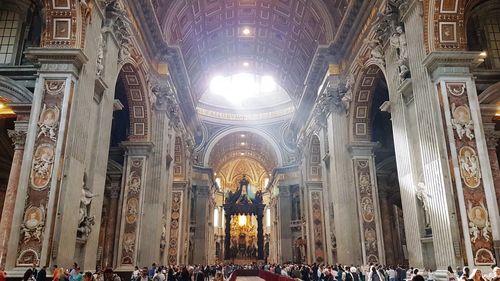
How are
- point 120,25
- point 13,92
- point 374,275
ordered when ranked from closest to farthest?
1. point 13,92
2. point 120,25
3. point 374,275

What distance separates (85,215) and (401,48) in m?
7.86

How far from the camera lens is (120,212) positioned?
11984 mm

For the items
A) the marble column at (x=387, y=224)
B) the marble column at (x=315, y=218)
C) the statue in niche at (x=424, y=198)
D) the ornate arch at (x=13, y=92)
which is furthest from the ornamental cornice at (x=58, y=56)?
the marble column at (x=315, y=218)

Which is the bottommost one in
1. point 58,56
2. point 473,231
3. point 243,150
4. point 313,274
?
point 313,274

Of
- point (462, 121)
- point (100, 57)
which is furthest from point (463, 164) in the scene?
point (100, 57)

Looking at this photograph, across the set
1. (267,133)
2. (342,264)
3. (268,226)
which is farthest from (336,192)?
(268,226)

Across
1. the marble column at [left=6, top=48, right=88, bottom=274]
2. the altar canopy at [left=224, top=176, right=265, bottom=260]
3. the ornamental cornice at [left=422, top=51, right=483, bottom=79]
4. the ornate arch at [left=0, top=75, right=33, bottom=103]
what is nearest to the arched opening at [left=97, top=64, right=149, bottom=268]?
the ornate arch at [left=0, top=75, right=33, bottom=103]

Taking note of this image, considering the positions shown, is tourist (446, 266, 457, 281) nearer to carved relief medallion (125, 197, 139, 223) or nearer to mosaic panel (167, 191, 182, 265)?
carved relief medallion (125, 197, 139, 223)

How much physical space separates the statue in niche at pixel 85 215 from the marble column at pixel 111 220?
443cm

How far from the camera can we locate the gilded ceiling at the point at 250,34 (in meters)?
15.3

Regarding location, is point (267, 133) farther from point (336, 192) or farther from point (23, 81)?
point (23, 81)

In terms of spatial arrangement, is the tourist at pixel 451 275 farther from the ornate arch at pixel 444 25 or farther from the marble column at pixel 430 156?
the ornate arch at pixel 444 25

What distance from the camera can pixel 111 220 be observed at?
12.7 m

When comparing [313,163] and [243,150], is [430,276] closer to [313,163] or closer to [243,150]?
[313,163]
